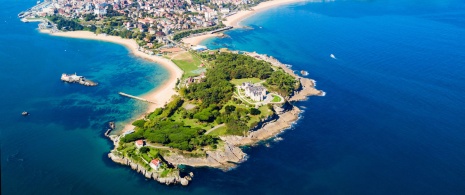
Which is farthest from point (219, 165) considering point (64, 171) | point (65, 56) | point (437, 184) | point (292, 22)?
point (292, 22)

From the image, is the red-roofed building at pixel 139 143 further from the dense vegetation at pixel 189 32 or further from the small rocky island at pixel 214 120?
the dense vegetation at pixel 189 32

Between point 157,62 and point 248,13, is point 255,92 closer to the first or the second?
point 157,62

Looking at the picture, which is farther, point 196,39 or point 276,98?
point 196,39

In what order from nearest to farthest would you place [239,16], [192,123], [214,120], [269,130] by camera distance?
[269,130]
[192,123]
[214,120]
[239,16]

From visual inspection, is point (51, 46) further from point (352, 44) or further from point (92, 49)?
point (352, 44)

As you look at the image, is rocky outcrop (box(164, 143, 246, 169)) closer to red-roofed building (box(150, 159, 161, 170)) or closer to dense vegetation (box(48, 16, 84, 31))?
red-roofed building (box(150, 159, 161, 170))

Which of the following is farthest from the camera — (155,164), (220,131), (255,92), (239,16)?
(239,16)

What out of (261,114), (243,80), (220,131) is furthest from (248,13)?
(220,131)

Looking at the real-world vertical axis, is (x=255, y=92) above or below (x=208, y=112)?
above
